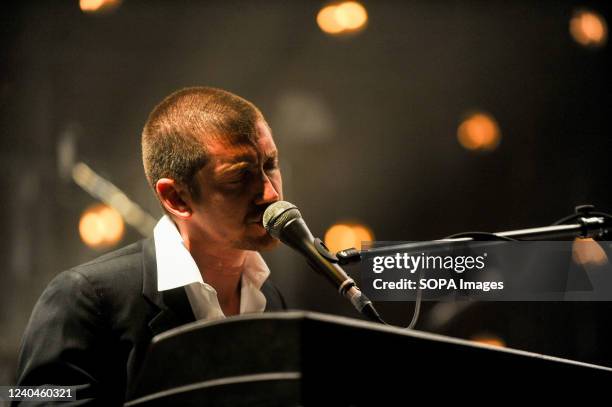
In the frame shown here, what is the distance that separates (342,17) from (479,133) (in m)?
0.76

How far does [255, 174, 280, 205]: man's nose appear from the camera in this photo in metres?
1.57

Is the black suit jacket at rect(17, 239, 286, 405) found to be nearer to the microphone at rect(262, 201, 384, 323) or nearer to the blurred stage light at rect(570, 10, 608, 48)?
the microphone at rect(262, 201, 384, 323)

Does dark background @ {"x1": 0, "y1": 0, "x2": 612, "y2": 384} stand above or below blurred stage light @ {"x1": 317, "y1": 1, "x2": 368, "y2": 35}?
below

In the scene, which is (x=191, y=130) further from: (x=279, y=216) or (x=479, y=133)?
(x=479, y=133)

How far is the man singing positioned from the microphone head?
250mm

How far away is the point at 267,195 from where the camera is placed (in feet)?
5.14

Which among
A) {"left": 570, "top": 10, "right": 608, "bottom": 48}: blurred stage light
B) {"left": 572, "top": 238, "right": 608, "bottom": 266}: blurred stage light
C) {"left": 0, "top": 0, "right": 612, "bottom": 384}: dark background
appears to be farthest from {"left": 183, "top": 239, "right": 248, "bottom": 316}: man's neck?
{"left": 570, "top": 10, "right": 608, "bottom": 48}: blurred stage light

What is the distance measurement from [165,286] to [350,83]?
1.36 meters

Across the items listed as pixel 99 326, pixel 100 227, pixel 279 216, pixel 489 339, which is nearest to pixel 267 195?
pixel 279 216

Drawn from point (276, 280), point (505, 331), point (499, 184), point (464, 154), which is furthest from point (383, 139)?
point (505, 331)

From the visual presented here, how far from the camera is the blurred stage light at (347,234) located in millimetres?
2510

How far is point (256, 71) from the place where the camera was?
2.54 meters

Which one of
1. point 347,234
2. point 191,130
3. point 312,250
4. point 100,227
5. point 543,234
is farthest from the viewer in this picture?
point 347,234

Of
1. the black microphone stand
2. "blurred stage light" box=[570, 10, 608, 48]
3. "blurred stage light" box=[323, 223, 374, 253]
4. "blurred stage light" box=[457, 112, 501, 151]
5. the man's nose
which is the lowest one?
the black microphone stand
